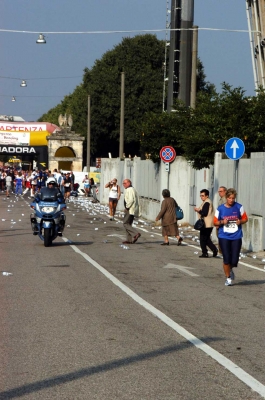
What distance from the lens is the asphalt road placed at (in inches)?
250

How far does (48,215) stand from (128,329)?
37.7 ft

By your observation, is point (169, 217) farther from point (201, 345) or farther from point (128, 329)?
point (201, 345)

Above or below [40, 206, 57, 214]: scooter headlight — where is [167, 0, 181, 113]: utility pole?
above

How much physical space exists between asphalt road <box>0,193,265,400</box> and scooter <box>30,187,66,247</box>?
85.7 inches

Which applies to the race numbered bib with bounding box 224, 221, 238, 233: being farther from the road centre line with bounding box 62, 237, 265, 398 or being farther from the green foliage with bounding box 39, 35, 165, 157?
the green foliage with bounding box 39, 35, 165, 157

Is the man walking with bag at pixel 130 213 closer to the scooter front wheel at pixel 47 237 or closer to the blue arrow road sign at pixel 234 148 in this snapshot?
the scooter front wheel at pixel 47 237

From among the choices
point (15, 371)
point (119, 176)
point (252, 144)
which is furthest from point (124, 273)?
point (119, 176)

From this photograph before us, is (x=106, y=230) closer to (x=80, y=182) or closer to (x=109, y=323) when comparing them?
(x=109, y=323)

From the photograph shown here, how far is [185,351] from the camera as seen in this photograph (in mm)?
7742

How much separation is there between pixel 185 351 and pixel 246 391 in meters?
1.58

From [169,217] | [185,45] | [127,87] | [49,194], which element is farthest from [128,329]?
[127,87]

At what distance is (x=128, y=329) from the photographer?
29.3 ft

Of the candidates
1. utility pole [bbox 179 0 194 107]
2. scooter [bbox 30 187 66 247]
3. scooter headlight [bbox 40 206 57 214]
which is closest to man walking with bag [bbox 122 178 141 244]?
scooter [bbox 30 187 66 247]

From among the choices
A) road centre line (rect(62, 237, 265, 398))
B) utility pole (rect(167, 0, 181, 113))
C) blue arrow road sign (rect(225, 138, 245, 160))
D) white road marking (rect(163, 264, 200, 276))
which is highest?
utility pole (rect(167, 0, 181, 113))
